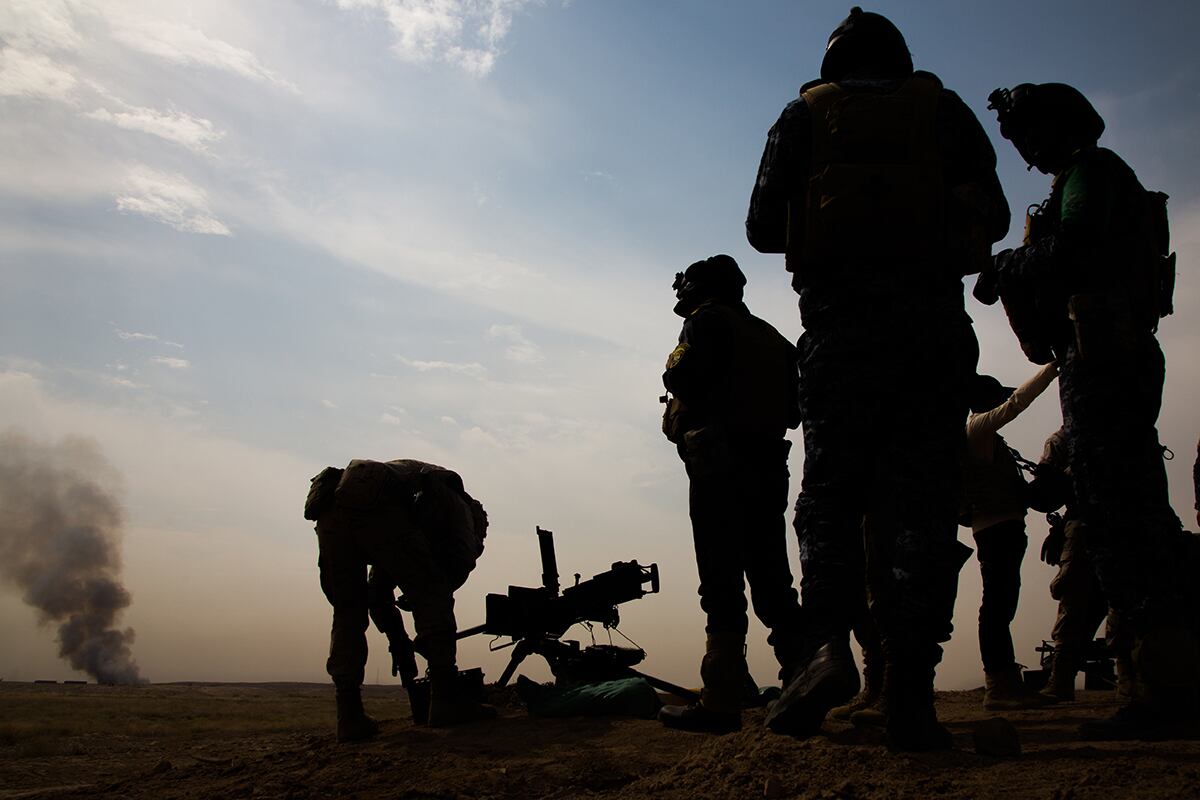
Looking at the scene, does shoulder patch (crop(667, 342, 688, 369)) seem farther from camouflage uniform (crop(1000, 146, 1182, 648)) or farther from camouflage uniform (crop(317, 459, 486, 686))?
camouflage uniform (crop(317, 459, 486, 686))

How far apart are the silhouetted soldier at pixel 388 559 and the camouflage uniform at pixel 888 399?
3933mm

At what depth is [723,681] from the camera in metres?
3.97

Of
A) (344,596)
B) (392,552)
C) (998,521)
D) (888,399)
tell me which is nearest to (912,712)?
(888,399)

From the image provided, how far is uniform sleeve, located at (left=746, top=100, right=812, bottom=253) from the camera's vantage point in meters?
3.33

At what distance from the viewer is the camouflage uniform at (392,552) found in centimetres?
628

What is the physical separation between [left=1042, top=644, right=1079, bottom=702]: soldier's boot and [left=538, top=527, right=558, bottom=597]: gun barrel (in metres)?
4.17

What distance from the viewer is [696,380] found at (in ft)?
14.2

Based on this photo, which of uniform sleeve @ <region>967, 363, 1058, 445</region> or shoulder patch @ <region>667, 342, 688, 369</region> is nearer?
shoulder patch @ <region>667, 342, 688, 369</region>

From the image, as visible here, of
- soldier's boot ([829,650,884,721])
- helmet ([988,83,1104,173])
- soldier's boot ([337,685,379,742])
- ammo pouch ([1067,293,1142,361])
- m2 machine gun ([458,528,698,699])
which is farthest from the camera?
m2 machine gun ([458,528,698,699])

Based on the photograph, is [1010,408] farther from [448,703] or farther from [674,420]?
[448,703]

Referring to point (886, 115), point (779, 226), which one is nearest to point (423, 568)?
point (779, 226)

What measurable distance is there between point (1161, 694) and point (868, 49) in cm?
280

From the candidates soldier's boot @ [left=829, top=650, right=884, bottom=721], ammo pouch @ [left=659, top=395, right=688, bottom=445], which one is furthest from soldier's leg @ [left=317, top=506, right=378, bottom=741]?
soldier's boot @ [left=829, top=650, right=884, bottom=721]

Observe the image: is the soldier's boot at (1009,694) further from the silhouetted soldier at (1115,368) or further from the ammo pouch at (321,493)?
the ammo pouch at (321,493)
